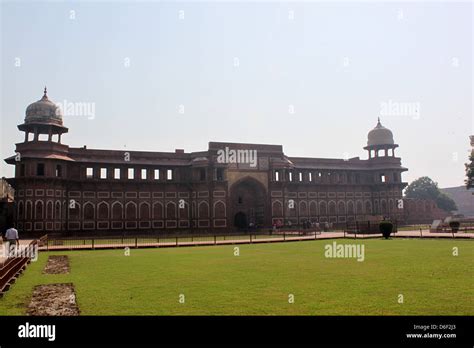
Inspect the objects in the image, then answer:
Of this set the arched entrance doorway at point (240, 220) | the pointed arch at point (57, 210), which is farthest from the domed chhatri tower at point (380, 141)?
the pointed arch at point (57, 210)

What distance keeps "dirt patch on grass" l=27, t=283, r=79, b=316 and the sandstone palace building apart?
30.6m

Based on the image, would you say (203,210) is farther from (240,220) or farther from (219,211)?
(240,220)

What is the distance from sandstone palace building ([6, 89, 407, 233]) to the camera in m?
39.9

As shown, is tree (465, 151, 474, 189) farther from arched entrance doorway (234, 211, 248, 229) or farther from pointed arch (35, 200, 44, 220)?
pointed arch (35, 200, 44, 220)

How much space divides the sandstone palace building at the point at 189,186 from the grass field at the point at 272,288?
2678cm

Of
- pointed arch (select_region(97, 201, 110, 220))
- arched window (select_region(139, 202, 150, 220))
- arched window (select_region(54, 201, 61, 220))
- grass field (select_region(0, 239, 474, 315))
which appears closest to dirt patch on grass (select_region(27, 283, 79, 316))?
grass field (select_region(0, 239, 474, 315))

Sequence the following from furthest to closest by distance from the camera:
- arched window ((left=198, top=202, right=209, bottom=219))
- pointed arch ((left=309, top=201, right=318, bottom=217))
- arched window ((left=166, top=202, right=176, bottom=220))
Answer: pointed arch ((left=309, top=201, right=318, bottom=217))
arched window ((left=198, top=202, right=209, bottom=219))
arched window ((left=166, top=202, right=176, bottom=220))

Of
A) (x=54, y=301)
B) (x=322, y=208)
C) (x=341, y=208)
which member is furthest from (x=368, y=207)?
(x=54, y=301)

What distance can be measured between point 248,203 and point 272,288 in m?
40.3

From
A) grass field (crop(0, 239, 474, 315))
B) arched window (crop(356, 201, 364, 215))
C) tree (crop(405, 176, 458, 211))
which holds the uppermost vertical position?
tree (crop(405, 176, 458, 211))

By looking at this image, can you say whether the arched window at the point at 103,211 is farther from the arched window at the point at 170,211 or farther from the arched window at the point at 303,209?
the arched window at the point at 303,209
